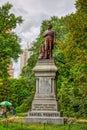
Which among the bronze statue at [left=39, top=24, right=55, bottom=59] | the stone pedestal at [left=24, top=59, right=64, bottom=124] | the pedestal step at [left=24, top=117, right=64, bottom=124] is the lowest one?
the pedestal step at [left=24, top=117, right=64, bottom=124]

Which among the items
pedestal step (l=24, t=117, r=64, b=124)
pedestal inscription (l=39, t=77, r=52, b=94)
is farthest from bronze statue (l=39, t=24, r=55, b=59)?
pedestal step (l=24, t=117, r=64, b=124)

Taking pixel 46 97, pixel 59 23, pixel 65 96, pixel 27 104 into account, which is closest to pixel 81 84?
pixel 46 97

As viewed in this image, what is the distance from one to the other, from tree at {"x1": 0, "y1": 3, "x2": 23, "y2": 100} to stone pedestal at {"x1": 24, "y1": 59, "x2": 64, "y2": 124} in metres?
13.5

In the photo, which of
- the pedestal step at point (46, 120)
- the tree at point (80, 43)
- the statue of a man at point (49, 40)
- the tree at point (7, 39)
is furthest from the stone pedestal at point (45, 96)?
the tree at point (7, 39)

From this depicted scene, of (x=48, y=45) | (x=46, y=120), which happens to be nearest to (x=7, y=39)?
(x=48, y=45)

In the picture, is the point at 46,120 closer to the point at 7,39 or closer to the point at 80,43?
the point at 80,43

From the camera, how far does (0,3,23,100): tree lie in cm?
3825

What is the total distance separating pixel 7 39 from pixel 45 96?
15166 millimetres

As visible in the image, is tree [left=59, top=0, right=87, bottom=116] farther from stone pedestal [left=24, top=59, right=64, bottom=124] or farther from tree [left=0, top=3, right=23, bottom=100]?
tree [left=0, top=3, right=23, bottom=100]

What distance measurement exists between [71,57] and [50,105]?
493 cm

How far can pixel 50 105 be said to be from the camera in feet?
79.3

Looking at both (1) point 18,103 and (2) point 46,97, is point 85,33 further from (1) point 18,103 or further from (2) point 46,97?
(1) point 18,103

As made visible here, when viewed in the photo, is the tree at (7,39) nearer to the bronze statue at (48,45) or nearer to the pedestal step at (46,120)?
the bronze statue at (48,45)

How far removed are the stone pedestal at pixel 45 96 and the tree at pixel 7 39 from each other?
1348cm
